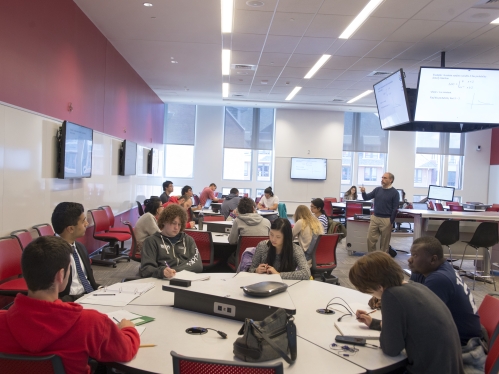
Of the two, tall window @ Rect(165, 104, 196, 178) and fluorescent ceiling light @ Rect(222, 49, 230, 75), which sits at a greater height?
fluorescent ceiling light @ Rect(222, 49, 230, 75)

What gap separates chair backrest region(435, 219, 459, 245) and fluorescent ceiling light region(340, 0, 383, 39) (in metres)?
3.35

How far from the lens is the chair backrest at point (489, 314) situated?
8.36 feet

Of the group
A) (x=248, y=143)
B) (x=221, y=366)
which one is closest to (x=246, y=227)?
(x=221, y=366)

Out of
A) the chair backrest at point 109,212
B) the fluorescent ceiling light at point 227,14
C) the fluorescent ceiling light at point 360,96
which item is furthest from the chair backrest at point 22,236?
the fluorescent ceiling light at point 360,96

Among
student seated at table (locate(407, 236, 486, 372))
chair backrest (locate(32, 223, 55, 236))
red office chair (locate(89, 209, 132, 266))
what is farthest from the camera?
red office chair (locate(89, 209, 132, 266))

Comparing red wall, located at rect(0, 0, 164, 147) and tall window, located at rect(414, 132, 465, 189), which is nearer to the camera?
red wall, located at rect(0, 0, 164, 147)

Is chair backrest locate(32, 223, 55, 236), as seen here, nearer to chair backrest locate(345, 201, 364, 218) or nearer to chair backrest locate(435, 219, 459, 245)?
chair backrest locate(435, 219, 459, 245)

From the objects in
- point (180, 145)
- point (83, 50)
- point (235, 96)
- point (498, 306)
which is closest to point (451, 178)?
point (235, 96)

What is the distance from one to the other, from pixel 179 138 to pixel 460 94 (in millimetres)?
11128

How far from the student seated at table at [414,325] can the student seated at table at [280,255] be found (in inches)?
57.5

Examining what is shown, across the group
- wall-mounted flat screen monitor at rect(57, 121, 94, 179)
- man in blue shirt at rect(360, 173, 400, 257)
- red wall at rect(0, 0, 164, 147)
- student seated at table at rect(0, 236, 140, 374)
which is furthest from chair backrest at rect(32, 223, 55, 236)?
man in blue shirt at rect(360, 173, 400, 257)

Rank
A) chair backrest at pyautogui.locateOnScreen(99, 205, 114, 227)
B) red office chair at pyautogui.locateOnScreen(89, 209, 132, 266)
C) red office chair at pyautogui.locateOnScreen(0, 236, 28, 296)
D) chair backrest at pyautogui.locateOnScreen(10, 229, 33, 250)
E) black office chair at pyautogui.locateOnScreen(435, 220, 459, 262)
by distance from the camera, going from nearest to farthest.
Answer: red office chair at pyautogui.locateOnScreen(0, 236, 28, 296)
chair backrest at pyautogui.locateOnScreen(10, 229, 33, 250)
black office chair at pyautogui.locateOnScreen(435, 220, 459, 262)
red office chair at pyautogui.locateOnScreen(89, 209, 132, 266)
chair backrest at pyautogui.locateOnScreen(99, 205, 114, 227)

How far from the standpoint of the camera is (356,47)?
8.05m

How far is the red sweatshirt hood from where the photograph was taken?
169cm
